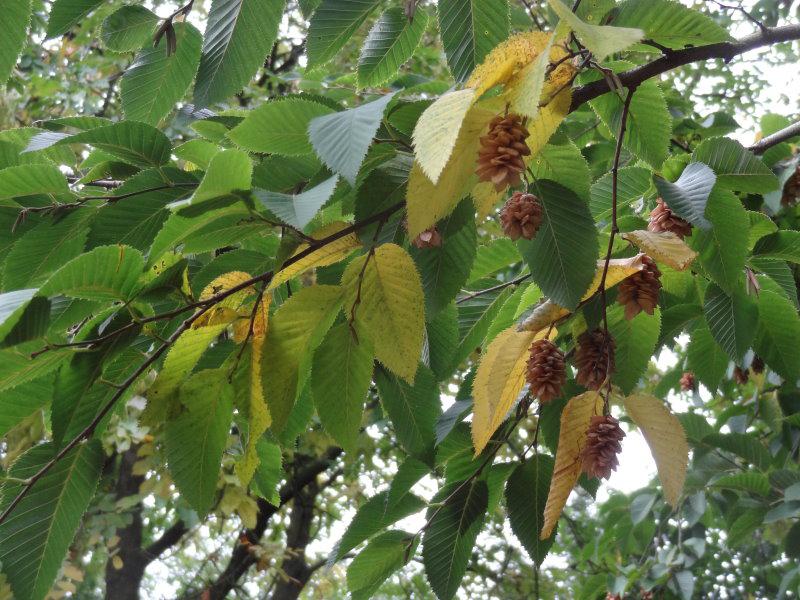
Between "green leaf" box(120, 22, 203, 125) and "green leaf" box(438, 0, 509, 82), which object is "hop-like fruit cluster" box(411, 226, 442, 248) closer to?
"green leaf" box(438, 0, 509, 82)

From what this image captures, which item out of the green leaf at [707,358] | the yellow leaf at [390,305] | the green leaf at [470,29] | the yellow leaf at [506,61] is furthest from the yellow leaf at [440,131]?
the green leaf at [707,358]

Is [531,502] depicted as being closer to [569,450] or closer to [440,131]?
[569,450]

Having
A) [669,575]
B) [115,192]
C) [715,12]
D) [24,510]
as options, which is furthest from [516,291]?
[715,12]

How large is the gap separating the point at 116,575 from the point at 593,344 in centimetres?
482

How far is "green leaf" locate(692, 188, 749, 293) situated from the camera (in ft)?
2.75

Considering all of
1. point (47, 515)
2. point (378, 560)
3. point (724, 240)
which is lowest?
Answer: point (47, 515)

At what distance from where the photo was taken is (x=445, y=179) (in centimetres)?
56

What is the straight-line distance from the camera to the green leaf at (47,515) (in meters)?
0.67

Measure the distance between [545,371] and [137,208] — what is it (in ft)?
1.26

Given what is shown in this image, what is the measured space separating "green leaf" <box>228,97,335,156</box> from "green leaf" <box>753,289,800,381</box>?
0.68 meters

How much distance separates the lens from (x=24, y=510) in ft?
2.21

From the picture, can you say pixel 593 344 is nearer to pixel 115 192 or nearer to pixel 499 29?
pixel 499 29

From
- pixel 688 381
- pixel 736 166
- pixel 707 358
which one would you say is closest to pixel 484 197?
pixel 736 166

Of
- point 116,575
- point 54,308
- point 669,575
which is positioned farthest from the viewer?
point 116,575
